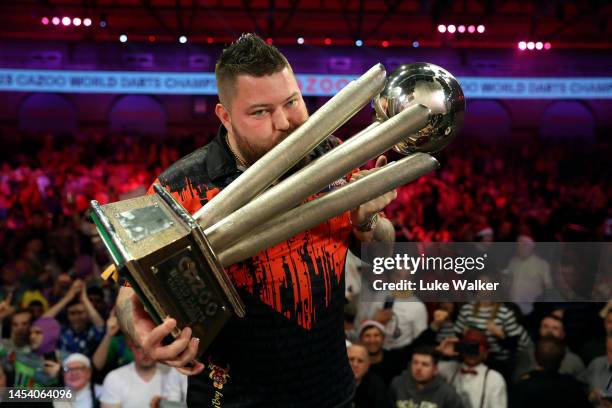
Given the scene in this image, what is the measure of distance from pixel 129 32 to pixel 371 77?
56.3 feet

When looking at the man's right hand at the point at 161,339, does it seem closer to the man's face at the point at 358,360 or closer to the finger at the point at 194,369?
the finger at the point at 194,369

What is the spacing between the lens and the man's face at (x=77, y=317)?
538 cm

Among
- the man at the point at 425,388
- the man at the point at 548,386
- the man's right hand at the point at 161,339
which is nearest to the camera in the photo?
the man's right hand at the point at 161,339

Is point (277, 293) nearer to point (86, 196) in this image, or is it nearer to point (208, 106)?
point (86, 196)

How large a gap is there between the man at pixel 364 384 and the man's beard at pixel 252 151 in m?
3.08

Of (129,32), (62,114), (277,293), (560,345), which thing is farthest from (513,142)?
(277,293)

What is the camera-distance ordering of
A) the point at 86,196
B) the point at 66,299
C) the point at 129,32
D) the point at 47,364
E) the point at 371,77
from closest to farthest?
1. the point at 371,77
2. the point at 47,364
3. the point at 66,299
4. the point at 86,196
5. the point at 129,32

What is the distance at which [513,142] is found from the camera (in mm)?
20719

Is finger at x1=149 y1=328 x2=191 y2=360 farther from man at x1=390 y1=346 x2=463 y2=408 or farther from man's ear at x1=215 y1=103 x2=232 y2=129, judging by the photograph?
man at x1=390 y1=346 x2=463 y2=408

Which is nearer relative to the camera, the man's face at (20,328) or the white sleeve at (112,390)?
the white sleeve at (112,390)

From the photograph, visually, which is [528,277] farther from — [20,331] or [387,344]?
[20,331]

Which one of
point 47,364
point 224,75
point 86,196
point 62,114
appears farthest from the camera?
point 62,114

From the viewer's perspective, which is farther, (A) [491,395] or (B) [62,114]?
(B) [62,114]

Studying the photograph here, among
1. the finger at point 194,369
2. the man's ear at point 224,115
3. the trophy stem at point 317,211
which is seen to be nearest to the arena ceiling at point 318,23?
the man's ear at point 224,115
